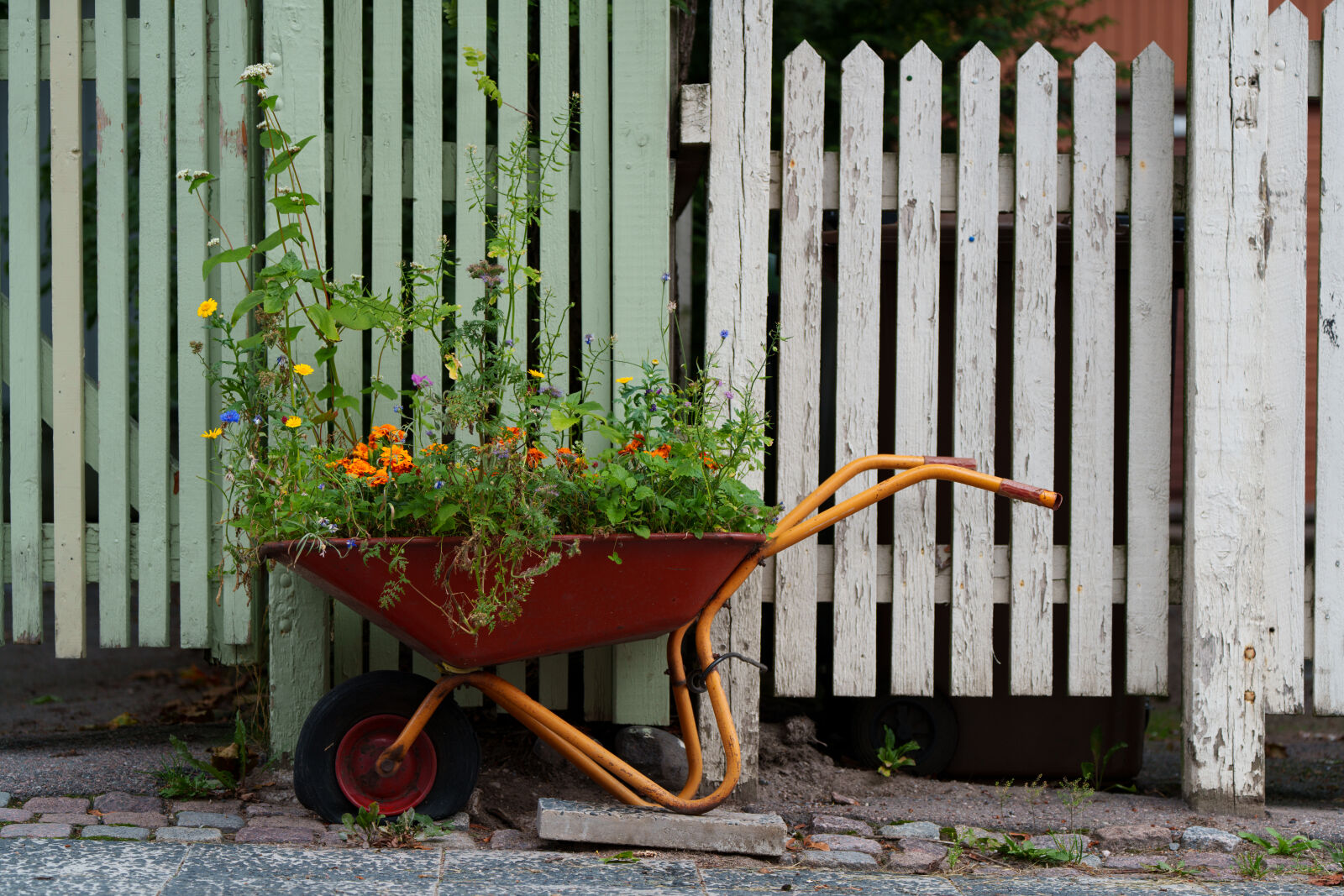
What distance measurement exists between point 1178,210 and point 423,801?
2.24 metres

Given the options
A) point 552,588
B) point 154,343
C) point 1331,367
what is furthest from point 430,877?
point 1331,367

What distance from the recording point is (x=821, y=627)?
336cm

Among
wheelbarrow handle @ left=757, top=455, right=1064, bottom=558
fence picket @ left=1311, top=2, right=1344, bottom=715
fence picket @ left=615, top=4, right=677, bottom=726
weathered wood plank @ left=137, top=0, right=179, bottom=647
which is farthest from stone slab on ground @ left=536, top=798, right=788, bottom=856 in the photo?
fence picket @ left=1311, top=2, right=1344, bottom=715

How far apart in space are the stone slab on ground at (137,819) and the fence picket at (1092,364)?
2091 mm

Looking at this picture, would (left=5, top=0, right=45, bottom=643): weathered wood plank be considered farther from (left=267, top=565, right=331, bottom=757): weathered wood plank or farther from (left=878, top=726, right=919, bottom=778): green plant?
(left=878, top=726, right=919, bottom=778): green plant

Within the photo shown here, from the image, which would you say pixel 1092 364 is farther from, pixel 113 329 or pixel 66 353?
pixel 66 353

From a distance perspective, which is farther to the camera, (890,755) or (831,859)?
(890,755)

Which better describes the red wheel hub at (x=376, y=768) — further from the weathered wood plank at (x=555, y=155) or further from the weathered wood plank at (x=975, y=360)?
the weathered wood plank at (x=975, y=360)

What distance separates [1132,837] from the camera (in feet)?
7.86

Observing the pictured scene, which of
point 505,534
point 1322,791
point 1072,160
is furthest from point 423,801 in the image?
point 1322,791

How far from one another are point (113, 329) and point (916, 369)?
1.91 m

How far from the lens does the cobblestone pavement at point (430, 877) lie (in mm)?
1899

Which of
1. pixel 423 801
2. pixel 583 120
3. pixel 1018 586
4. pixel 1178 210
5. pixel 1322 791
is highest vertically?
pixel 583 120

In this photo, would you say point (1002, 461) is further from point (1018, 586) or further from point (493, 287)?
point (493, 287)
